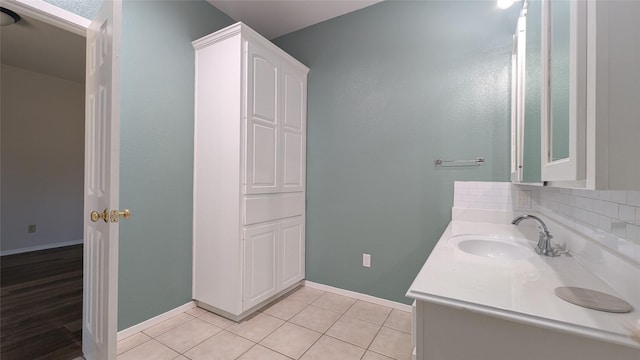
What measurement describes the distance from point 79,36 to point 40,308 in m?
2.85

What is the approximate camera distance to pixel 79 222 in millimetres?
4582

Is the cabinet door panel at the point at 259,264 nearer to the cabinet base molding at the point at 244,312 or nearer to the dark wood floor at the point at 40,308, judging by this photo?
the cabinet base molding at the point at 244,312

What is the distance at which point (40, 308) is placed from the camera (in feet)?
7.20

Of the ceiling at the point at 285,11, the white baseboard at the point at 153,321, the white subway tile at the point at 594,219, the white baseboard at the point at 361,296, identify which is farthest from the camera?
the ceiling at the point at 285,11

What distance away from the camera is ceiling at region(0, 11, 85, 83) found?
278 cm

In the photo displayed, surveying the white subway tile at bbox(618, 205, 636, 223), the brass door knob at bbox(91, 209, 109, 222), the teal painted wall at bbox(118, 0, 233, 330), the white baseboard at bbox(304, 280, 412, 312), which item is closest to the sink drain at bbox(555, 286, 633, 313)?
the white subway tile at bbox(618, 205, 636, 223)

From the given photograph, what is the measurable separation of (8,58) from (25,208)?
214 centimetres

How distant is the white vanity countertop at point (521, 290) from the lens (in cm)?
58

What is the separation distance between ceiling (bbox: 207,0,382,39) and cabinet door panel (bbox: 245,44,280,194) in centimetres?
58

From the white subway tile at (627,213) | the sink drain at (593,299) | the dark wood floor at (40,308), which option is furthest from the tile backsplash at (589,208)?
the dark wood floor at (40,308)

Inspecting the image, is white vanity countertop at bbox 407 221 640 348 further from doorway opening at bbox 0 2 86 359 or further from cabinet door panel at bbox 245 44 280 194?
doorway opening at bbox 0 2 86 359

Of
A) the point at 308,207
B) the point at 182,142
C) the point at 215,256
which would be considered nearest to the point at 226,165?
the point at 182,142

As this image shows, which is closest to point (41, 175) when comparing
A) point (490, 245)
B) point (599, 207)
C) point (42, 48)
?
point (42, 48)

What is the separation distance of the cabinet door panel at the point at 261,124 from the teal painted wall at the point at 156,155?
591mm
